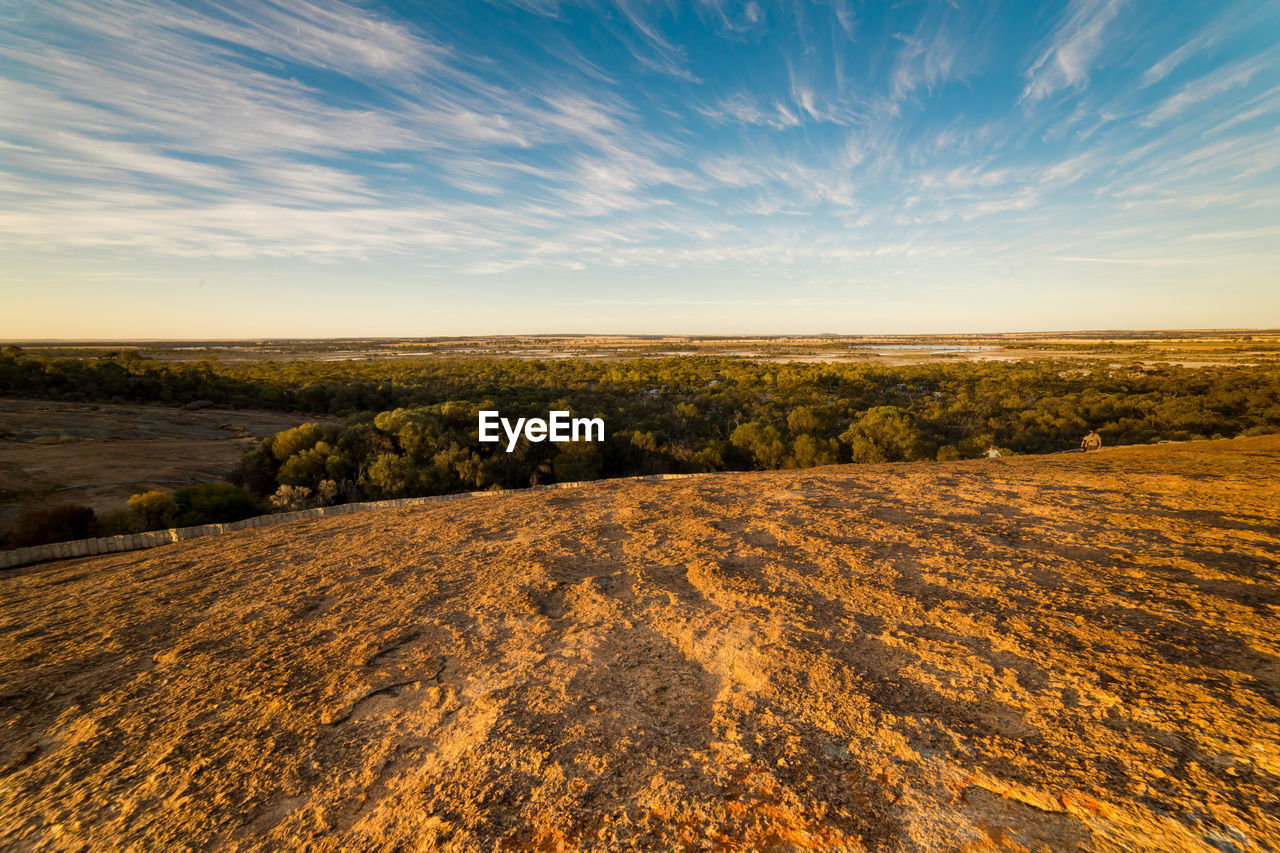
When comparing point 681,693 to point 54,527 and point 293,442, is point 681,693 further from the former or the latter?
point 293,442

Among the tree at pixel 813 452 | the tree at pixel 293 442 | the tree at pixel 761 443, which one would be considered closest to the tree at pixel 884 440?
the tree at pixel 813 452

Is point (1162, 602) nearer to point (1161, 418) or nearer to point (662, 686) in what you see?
point (662, 686)

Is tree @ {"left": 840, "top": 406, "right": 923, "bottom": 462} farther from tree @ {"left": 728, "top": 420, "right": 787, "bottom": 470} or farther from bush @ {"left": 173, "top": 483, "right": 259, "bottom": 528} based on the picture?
bush @ {"left": 173, "top": 483, "right": 259, "bottom": 528}

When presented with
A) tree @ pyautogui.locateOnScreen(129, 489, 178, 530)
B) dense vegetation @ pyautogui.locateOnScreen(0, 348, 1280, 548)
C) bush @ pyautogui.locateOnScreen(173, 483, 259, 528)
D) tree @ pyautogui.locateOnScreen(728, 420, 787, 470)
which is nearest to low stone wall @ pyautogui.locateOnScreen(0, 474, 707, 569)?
bush @ pyautogui.locateOnScreen(173, 483, 259, 528)

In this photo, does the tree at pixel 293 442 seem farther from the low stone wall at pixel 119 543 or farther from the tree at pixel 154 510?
the low stone wall at pixel 119 543

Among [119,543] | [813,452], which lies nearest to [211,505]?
[119,543]
